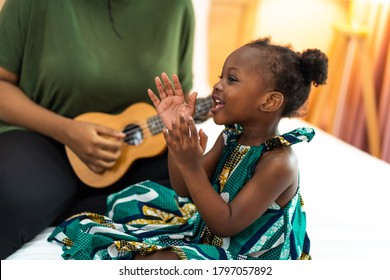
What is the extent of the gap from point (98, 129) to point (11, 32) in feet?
1.02

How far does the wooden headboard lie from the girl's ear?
1.83 m

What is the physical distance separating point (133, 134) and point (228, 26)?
1499 millimetres

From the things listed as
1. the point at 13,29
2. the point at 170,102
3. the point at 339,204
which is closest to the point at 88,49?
the point at 13,29

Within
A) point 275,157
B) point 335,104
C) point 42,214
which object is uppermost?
point 275,157

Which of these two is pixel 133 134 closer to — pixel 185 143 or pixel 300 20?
pixel 185 143

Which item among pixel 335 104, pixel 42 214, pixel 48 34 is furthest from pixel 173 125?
pixel 335 104

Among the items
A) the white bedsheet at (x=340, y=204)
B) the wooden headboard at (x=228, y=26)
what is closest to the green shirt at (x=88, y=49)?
the white bedsheet at (x=340, y=204)

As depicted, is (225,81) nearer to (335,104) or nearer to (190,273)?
(190,273)

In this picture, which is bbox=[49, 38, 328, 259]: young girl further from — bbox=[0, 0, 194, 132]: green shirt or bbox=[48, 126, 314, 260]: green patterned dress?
bbox=[0, 0, 194, 132]: green shirt

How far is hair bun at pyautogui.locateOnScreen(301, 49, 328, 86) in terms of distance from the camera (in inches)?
39.7

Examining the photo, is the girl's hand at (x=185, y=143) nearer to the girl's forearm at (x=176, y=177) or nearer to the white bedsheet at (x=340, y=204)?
the girl's forearm at (x=176, y=177)

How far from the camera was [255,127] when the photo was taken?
3.47ft

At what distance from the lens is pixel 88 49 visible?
1.42 meters

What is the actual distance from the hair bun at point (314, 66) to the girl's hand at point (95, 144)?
22.5 inches
